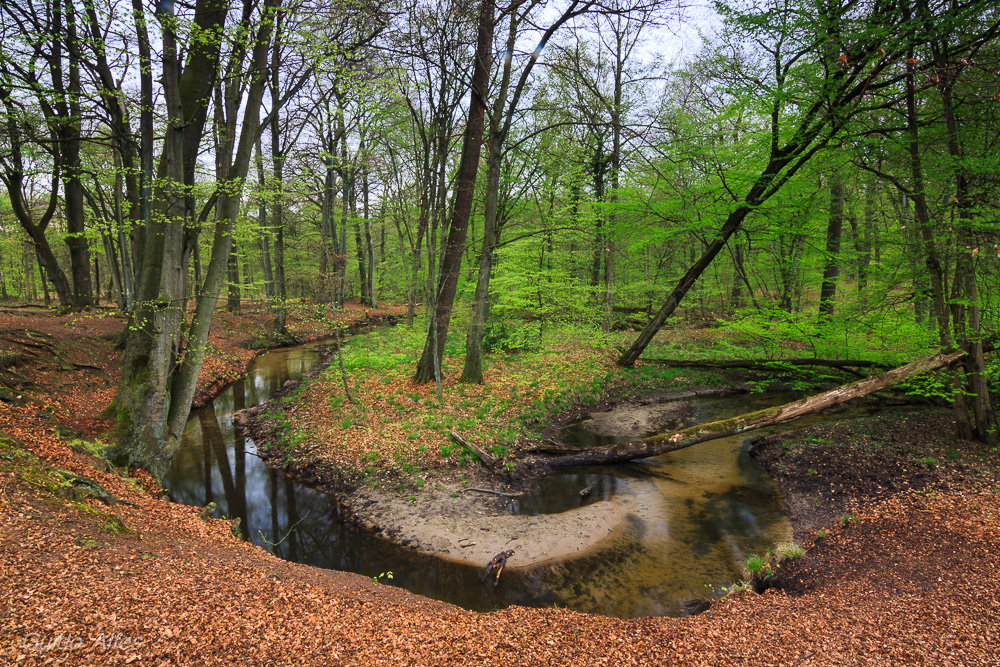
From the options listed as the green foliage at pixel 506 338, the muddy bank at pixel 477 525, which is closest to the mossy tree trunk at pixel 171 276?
the muddy bank at pixel 477 525

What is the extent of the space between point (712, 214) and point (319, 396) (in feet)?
40.5

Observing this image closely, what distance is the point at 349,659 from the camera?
3371 mm

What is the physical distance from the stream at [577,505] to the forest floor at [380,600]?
82 centimetres

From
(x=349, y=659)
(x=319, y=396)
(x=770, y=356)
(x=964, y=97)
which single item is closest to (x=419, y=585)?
(x=349, y=659)

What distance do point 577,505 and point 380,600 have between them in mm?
4351

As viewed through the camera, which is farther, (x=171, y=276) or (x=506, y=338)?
(x=506, y=338)

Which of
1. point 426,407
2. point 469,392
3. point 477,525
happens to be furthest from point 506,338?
point 477,525

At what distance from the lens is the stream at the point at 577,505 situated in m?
5.79

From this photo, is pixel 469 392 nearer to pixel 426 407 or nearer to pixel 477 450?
pixel 426 407

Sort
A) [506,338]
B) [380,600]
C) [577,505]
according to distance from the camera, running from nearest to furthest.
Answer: [380,600], [577,505], [506,338]

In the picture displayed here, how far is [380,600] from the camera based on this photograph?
4.62 metres

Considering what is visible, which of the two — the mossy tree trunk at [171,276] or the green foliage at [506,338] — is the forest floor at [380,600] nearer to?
the mossy tree trunk at [171,276]

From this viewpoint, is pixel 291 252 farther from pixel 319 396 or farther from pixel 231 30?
pixel 231 30

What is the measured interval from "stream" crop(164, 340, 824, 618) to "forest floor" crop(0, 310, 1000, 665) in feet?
2.71
